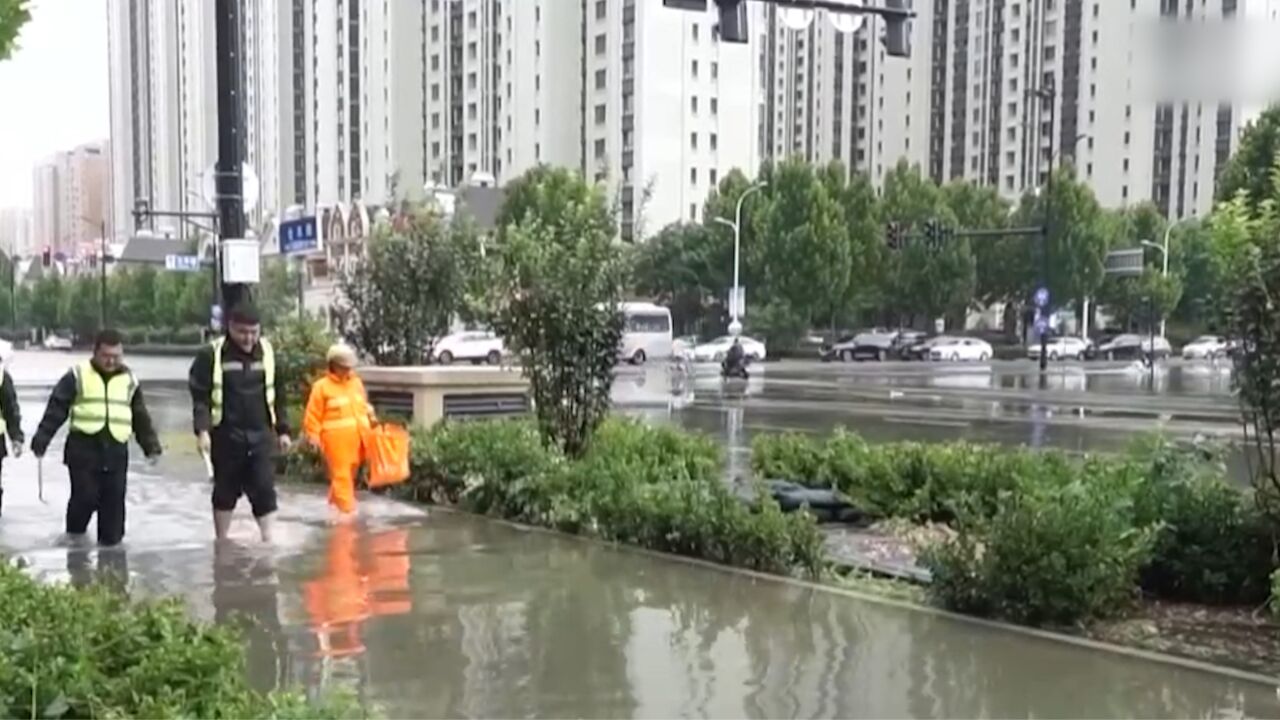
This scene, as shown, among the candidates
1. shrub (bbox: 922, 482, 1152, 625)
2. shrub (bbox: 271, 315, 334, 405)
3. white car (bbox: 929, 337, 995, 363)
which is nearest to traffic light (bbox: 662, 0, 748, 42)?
shrub (bbox: 271, 315, 334, 405)

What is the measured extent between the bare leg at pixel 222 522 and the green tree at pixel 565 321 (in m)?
2.85

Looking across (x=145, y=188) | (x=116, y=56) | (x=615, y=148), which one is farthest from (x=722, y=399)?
(x=145, y=188)

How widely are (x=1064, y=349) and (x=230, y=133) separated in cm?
6219

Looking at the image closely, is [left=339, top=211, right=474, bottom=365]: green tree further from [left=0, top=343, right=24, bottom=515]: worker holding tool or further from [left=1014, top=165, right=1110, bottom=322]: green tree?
[left=1014, top=165, right=1110, bottom=322]: green tree

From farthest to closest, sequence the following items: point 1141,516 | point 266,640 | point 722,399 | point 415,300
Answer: point 722,399 → point 415,300 → point 1141,516 → point 266,640

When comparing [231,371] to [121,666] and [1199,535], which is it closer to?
[121,666]

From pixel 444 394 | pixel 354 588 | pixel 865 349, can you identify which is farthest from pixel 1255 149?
pixel 354 588

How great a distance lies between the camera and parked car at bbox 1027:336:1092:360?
6612 centimetres

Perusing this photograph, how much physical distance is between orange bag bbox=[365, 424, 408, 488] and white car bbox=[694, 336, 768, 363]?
140ft

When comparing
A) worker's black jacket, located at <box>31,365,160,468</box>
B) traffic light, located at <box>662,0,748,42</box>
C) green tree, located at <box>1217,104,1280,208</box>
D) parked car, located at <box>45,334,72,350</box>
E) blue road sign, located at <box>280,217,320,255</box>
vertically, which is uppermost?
green tree, located at <box>1217,104,1280,208</box>

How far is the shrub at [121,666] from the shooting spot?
380 centimetres

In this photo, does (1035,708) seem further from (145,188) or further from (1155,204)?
(145,188)

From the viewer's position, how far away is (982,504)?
31.7 feet

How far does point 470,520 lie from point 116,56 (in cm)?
9646
